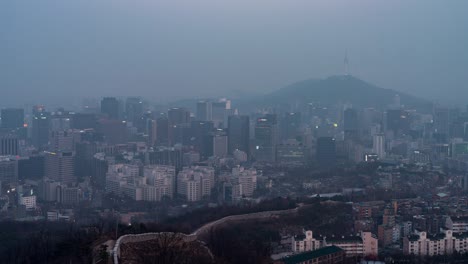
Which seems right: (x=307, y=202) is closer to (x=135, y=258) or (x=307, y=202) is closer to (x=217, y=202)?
(x=217, y=202)

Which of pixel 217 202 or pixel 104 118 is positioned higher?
pixel 104 118

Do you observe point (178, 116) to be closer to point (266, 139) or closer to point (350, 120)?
point (266, 139)

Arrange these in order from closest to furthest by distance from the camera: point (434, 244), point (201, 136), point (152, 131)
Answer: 1. point (434, 244)
2. point (201, 136)
3. point (152, 131)

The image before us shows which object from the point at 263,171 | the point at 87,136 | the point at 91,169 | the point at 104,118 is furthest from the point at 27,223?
the point at 104,118

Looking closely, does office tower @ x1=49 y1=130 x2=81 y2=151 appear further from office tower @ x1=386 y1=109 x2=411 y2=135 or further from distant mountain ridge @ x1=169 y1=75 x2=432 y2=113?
office tower @ x1=386 y1=109 x2=411 y2=135

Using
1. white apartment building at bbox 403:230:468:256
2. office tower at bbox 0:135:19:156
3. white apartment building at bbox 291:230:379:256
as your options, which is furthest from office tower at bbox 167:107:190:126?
white apartment building at bbox 403:230:468:256

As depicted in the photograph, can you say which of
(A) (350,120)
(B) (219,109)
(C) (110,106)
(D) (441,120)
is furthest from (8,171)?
(D) (441,120)
